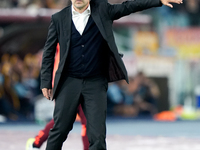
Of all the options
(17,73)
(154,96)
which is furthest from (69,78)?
(154,96)

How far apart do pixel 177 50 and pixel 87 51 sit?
11.9 meters

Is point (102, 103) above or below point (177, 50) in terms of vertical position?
above

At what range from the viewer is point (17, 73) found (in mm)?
14852

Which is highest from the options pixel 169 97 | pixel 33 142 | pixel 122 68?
pixel 122 68

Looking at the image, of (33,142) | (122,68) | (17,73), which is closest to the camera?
(122,68)

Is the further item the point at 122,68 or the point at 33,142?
the point at 33,142

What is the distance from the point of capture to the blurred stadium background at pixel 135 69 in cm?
1445

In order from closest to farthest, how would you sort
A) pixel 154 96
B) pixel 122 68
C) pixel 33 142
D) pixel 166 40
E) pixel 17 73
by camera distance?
1. pixel 122 68
2. pixel 33 142
3. pixel 17 73
4. pixel 154 96
5. pixel 166 40

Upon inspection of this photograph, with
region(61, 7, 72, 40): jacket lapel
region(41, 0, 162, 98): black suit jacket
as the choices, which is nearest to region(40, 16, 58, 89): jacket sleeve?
region(41, 0, 162, 98): black suit jacket

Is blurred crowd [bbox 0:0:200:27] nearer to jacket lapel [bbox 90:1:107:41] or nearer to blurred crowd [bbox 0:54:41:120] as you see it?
blurred crowd [bbox 0:54:41:120]

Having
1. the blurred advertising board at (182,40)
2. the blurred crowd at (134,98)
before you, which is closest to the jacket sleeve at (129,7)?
the blurred crowd at (134,98)

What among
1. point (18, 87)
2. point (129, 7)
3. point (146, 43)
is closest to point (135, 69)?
point (146, 43)

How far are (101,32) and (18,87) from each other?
9617 mm

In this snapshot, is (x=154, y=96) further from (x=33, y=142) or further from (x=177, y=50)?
(x=33, y=142)
